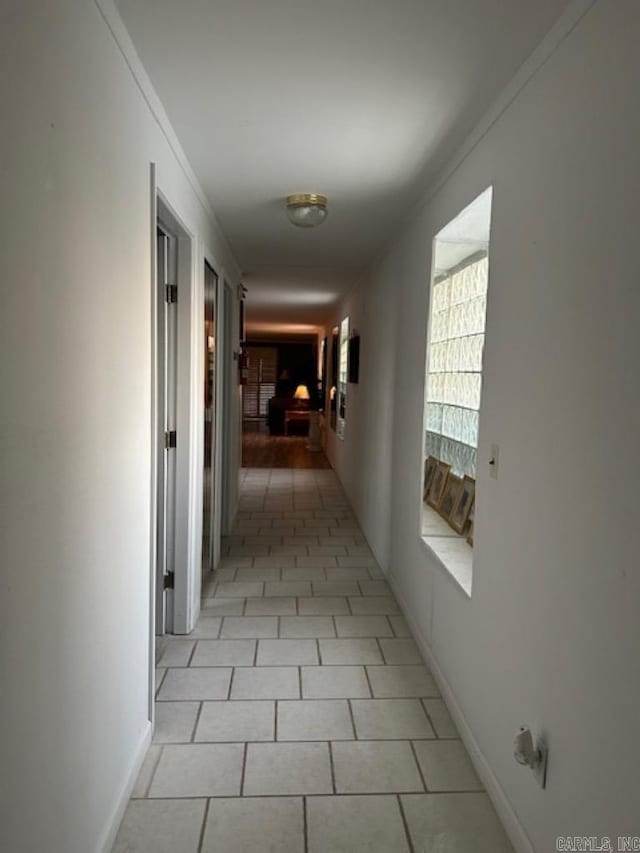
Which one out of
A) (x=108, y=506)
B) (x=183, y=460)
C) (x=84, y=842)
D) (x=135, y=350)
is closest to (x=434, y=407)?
(x=183, y=460)

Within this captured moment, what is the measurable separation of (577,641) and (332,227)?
299cm

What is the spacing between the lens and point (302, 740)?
2.18m

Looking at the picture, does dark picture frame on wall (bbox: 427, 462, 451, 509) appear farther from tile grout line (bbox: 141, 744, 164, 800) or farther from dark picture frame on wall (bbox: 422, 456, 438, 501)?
tile grout line (bbox: 141, 744, 164, 800)

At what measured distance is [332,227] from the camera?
12.2 ft

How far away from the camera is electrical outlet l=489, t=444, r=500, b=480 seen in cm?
195

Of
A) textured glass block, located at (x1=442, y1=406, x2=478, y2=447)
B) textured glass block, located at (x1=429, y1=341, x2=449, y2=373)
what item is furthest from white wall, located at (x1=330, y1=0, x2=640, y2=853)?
textured glass block, located at (x1=429, y1=341, x2=449, y2=373)

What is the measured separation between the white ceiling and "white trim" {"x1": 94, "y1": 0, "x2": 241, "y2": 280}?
24 millimetres

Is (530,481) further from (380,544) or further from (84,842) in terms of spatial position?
(380,544)

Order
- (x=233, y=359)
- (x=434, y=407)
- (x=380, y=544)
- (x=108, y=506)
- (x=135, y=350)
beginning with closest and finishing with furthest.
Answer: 1. (x=108, y=506)
2. (x=135, y=350)
3. (x=434, y=407)
4. (x=380, y=544)
5. (x=233, y=359)

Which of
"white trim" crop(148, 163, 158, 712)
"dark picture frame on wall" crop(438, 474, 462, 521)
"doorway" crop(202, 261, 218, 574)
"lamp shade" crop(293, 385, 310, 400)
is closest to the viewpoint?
"white trim" crop(148, 163, 158, 712)

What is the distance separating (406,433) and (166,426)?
4.41 ft

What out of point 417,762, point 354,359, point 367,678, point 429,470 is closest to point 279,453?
point 354,359

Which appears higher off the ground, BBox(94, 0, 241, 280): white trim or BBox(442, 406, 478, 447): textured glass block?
BBox(94, 0, 241, 280): white trim

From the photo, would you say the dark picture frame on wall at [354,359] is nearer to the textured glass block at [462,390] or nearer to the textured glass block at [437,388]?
the textured glass block at [437,388]
